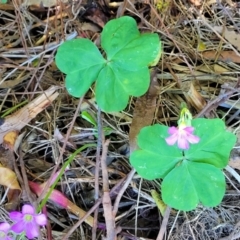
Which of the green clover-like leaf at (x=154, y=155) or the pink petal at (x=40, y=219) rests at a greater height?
the green clover-like leaf at (x=154, y=155)

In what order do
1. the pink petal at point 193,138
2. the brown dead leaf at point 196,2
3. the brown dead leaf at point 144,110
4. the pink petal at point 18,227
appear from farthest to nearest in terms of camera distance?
the brown dead leaf at point 196,2 → the brown dead leaf at point 144,110 → the pink petal at point 18,227 → the pink petal at point 193,138

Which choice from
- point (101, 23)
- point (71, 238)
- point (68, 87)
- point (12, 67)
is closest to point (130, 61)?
point (68, 87)

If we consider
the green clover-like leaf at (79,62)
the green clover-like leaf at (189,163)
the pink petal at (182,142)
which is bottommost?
the green clover-like leaf at (189,163)

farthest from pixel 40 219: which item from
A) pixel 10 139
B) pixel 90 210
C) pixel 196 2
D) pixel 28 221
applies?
pixel 196 2

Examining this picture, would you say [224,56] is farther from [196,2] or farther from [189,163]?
[189,163]

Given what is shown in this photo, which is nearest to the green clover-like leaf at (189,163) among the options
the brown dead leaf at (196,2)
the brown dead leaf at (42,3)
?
the brown dead leaf at (196,2)

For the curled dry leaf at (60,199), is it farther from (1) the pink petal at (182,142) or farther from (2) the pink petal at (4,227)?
(1) the pink petal at (182,142)

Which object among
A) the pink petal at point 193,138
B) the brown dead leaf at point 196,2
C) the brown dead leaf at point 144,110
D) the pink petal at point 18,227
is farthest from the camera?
the brown dead leaf at point 196,2

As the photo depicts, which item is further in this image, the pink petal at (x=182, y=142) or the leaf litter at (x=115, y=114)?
the leaf litter at (x=115, y=114)
